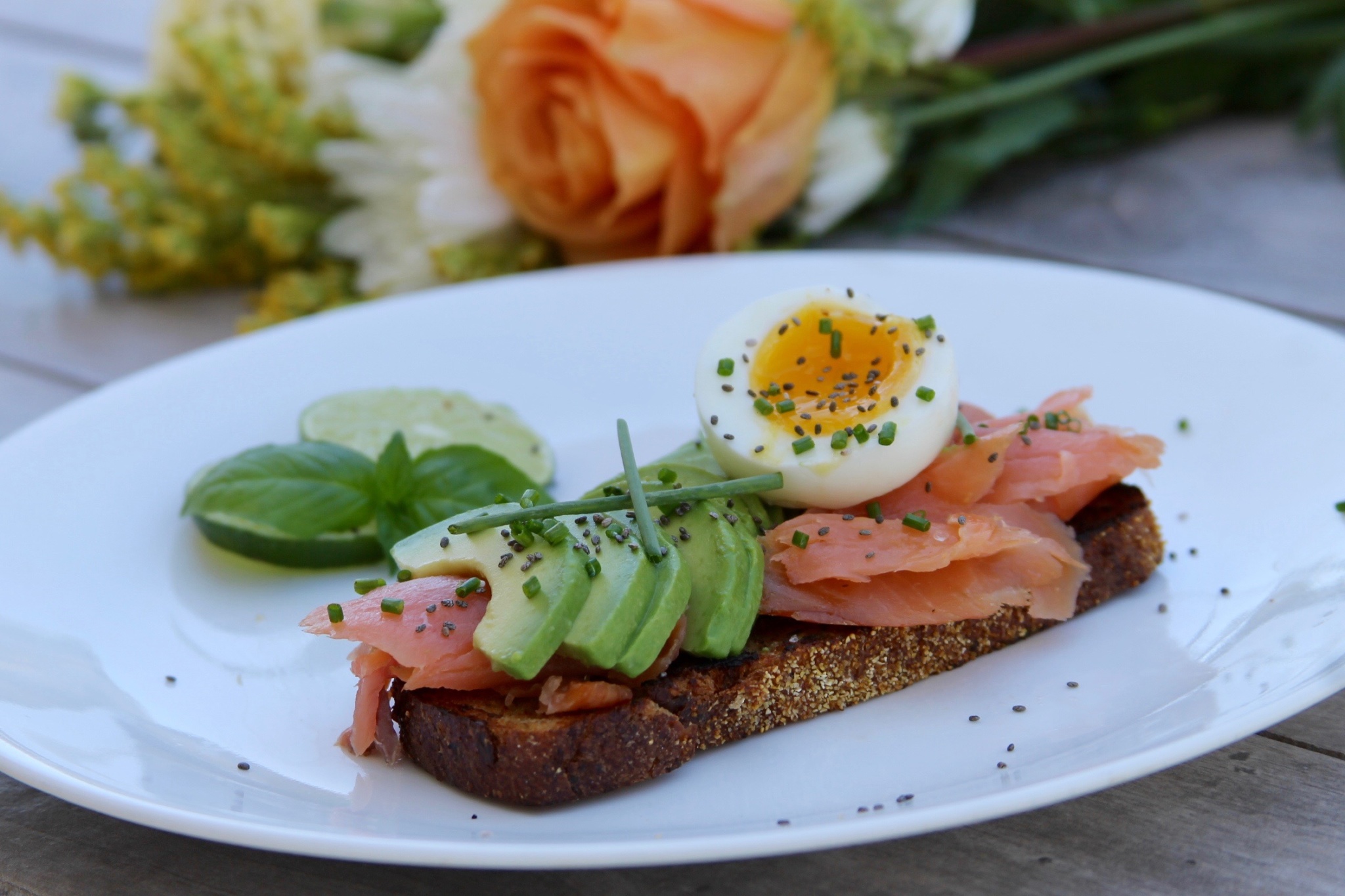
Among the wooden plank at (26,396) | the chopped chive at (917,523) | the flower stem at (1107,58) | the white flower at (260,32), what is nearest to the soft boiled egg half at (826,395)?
the chopped chive at (917,523)

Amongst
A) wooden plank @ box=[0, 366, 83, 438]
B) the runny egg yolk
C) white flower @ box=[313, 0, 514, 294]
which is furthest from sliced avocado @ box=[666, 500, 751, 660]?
wooden plank @ box=[0, 366, 83, 438]

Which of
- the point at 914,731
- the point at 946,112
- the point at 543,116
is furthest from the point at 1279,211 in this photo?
the point at 914,731

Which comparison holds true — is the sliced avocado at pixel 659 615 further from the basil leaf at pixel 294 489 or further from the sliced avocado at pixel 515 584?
the basil leaf at pixel 294 489

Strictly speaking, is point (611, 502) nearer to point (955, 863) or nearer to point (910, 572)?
point (910, 572)

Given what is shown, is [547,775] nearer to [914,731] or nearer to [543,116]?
[914,731]

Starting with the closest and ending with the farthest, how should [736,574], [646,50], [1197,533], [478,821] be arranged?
[478,821] < [736,574] < [1197,533] < [646,50]

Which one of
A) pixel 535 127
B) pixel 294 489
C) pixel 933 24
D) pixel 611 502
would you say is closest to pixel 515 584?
pixel 611 502

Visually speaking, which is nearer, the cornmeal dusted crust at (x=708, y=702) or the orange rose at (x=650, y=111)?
the cornmeal dusted crust at (x=708, y=702)
